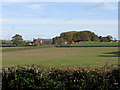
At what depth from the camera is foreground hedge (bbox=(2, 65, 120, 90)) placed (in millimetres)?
8359

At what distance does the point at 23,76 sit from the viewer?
360 inches

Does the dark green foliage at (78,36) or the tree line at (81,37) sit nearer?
the tree line at (81,37)

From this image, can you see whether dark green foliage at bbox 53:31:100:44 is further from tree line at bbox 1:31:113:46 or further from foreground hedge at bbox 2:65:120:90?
foreground hedge at bbox 2:65:120:90

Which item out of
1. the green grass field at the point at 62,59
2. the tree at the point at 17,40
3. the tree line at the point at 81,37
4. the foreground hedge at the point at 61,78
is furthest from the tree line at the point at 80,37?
the foreground hedge at the point at 61,78

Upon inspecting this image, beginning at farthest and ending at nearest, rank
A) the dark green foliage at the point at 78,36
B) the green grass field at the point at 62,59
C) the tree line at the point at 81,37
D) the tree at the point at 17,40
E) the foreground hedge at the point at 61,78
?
the dark green foliage at the point at 78,36, the tree line at the point at 81,37, the tree at the point at 17,40, the green grass field at the point at 62,59, the foreground hedge at the point at 61,78

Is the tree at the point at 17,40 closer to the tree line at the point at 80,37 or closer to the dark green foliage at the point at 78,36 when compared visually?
the tree line at the point at 80,37

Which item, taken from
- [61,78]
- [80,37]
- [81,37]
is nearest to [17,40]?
[80,37]

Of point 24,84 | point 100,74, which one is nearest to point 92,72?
point 100,74

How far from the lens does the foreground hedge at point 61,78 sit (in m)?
8.36

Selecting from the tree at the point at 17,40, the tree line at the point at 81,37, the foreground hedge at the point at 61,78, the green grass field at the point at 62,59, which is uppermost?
the tree line at the point at 81,37

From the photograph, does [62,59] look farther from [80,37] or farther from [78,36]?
[78,36]

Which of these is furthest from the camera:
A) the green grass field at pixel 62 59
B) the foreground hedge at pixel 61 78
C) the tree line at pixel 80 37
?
the tree line at pixel 80 37

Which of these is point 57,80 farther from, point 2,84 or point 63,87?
point 2,84

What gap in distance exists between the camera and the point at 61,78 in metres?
8.68
